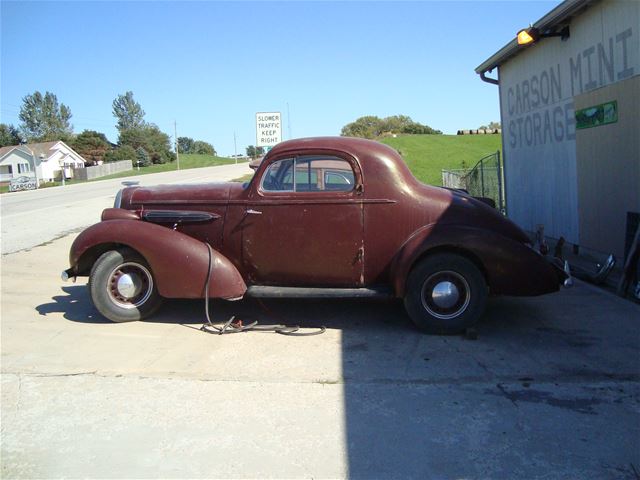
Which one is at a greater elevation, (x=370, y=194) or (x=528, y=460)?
(x=370, y=194)

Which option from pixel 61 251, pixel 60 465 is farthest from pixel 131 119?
pixel 60 465

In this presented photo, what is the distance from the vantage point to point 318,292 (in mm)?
5723

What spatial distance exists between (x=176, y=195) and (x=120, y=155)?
96.9 m

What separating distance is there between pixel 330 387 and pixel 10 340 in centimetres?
341

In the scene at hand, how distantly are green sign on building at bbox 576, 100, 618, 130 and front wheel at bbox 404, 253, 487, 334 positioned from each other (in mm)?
3678

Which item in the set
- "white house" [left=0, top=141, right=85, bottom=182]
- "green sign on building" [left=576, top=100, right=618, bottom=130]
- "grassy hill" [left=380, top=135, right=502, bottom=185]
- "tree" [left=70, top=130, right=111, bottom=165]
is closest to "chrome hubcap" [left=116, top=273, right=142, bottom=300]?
"green sign on building" [left=576, top=100, right=618, bottom=130]

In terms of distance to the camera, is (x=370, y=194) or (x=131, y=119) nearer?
(x=370, y=194)

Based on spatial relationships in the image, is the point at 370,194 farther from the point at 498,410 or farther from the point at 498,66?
the point at 498,66

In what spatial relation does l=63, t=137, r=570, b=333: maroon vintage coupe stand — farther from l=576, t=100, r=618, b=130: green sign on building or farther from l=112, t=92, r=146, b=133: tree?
l=112, t=92, r=146, b=133: tree

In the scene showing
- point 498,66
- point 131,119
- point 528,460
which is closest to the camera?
point 528,460

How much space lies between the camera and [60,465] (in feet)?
11.1

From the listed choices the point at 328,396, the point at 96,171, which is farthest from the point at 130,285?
the point at 96,171

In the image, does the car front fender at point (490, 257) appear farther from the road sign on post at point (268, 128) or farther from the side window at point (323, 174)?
the road sign on post at point (268, 128)

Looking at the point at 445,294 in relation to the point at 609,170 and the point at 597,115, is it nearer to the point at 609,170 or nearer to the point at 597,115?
the point at 609,170
